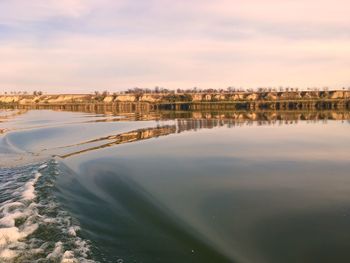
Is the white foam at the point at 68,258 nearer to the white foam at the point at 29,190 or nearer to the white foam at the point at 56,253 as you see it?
the white foam at the point at 56,253

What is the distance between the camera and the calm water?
7613mm

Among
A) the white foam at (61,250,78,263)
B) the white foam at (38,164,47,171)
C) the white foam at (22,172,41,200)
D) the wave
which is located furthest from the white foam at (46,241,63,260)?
the white foam at (38,164,47,171)

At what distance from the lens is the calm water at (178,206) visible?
7.61m

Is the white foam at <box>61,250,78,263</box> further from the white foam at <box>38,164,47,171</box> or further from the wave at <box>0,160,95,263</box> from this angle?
the white foam at <box>38,164,47,171</box>

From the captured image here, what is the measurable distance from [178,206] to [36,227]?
3.65 meters

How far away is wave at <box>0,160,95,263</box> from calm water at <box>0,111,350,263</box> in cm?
2

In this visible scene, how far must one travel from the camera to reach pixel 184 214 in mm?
9766

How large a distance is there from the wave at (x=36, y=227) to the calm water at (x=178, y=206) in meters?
0.02

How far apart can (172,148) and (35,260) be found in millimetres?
14227

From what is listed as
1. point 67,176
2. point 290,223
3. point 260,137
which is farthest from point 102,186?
point 260,137

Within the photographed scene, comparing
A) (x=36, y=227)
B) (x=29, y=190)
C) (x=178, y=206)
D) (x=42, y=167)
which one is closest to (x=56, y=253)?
(x=36, y=227)

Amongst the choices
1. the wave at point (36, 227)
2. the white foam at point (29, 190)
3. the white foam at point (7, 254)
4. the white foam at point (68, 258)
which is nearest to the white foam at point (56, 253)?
the wave at point (36, 227)

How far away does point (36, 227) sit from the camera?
891 cm

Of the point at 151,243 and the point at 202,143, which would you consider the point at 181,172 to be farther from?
the point at 202,143
